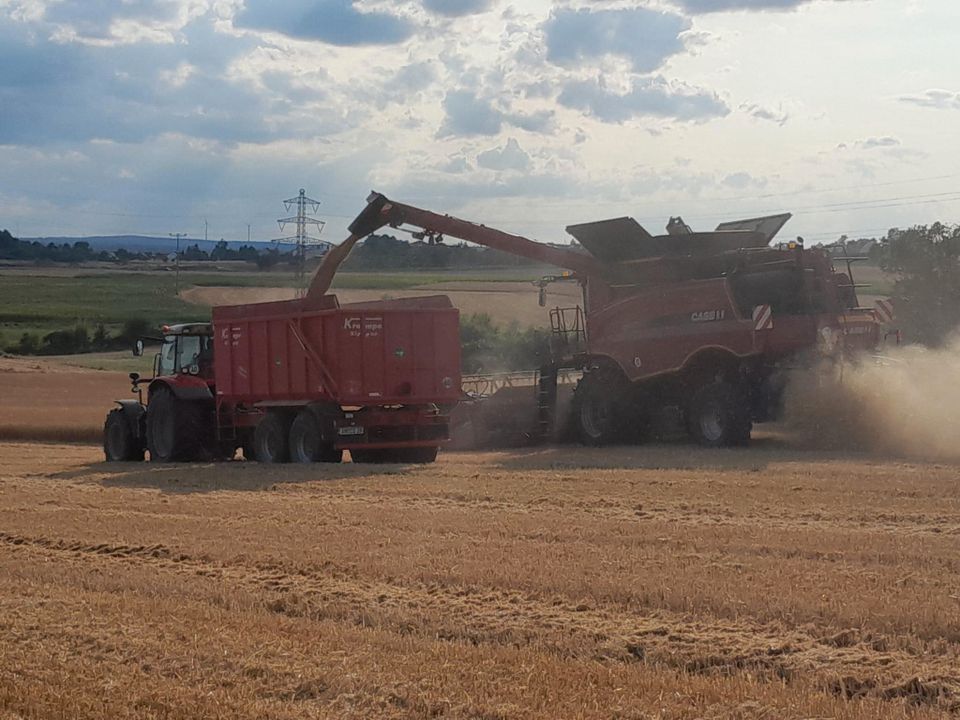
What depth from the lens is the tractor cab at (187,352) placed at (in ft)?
70.3

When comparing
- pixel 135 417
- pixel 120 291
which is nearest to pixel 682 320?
pixel 135 417

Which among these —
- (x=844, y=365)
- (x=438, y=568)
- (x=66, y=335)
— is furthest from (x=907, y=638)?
(x=66, y=335)

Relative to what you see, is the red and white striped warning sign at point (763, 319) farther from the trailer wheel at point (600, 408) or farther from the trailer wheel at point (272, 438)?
the trailer wheel at point (272, 438)

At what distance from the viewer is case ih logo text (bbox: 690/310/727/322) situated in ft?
64.3

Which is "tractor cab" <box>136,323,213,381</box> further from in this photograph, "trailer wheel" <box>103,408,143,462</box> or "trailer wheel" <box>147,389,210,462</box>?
"trailer wheel" <box>103,408,143,462</box>

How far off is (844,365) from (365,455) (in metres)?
7.52

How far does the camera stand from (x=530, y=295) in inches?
2218

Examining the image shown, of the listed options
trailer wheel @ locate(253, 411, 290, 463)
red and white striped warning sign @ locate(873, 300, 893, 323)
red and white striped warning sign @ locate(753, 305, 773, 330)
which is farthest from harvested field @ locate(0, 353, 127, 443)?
red and white striped warning sign @ locate(873, 300, 893, 323)

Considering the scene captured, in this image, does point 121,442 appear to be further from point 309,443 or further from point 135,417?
point 309,443

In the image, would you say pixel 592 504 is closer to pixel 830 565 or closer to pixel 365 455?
pixel 830 565

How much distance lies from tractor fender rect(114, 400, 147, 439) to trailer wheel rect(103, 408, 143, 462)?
0.06m

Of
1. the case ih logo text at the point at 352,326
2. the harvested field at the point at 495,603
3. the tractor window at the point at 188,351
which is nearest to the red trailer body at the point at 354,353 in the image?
the case ih logo text at the point at 352,326

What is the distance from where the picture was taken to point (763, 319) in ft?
62.3

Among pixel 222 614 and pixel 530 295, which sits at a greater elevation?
pixel 530 295
